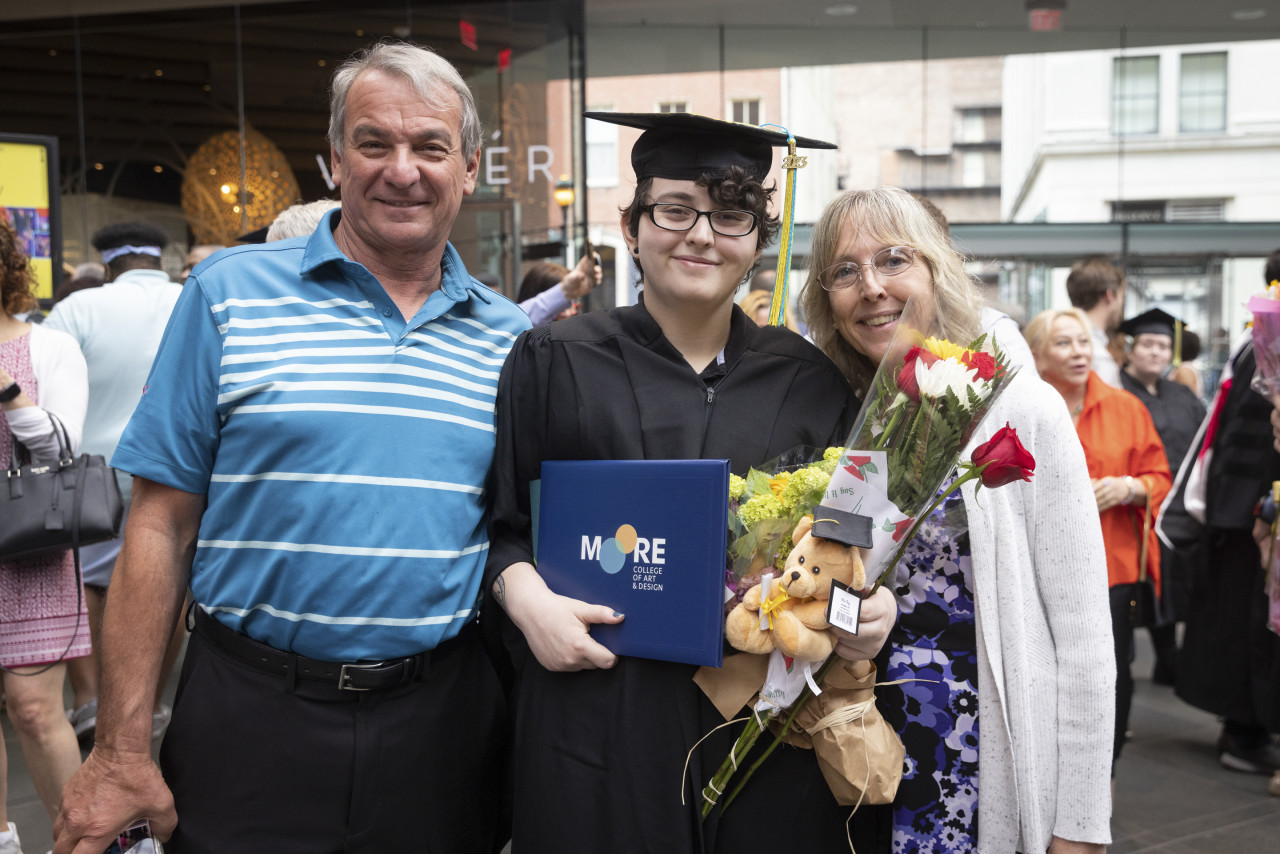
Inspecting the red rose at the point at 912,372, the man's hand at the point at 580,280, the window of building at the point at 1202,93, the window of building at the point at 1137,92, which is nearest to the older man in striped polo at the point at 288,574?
the red rose at the point at 912,372

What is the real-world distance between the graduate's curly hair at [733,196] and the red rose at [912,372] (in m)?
0.42

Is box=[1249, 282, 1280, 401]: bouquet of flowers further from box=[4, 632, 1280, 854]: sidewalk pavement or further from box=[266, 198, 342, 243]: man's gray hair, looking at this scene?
box=[266, 198, 342, 243]: man's gray hair

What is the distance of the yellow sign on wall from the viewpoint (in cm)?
514

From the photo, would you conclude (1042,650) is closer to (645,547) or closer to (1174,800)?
(645,547)

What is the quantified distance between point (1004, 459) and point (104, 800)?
1.67m

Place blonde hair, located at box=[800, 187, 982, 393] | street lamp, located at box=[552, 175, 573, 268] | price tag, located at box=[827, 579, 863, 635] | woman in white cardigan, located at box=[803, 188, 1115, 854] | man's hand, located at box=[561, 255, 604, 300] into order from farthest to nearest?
1. street lamp, located at box=[552, 175, 573, 268]
2. man's hand, located at box=[561, 255, 604, 300]
3. blonde hair, located at box=[800, 187, 982, 393]
4. woman in white cardigan, located at box=[803, 188, 1115, 854]
5. price tag, located at box=[827, 579, 863, 635]

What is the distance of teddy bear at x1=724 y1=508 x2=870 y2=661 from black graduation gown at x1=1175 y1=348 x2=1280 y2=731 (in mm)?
3863

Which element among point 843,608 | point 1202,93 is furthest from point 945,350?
point 1202,93

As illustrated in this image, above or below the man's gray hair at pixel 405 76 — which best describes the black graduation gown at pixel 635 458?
below

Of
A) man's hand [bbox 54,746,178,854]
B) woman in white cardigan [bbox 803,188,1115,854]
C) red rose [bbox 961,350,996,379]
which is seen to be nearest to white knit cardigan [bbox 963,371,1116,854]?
woman in white cardigan [bbox 803,188,1115,854]

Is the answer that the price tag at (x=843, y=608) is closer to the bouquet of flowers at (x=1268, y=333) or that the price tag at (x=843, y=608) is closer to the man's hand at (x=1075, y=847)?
the man's hand at (x=1075, y=847)

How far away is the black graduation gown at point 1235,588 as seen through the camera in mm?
4645

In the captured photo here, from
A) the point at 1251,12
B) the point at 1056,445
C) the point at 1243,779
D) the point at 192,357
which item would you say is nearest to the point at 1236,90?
the point at 1251,12

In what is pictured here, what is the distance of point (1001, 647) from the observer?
6.25 ft
